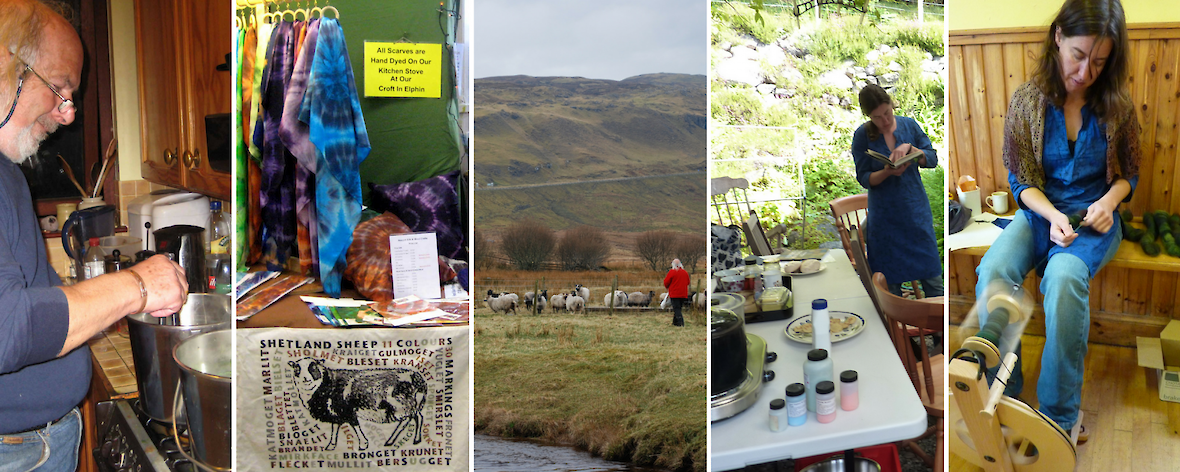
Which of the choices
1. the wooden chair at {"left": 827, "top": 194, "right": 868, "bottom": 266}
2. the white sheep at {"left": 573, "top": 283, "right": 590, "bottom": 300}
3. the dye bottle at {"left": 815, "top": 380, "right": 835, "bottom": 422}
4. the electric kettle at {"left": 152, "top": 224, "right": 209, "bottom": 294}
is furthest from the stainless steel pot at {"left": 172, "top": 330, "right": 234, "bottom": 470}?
the white sheep at {"left": 573, "top": 283, "right": 590, "bottom": 300}

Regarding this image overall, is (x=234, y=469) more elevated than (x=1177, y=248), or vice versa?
(x=1177, y=248)

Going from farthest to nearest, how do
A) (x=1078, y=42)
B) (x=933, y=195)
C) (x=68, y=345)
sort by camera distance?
(x=933, y=195), (x=1078, y=42), (x=68, y=345)

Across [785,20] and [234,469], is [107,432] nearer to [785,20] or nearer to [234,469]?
[234,469]

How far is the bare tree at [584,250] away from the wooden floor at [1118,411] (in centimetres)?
202

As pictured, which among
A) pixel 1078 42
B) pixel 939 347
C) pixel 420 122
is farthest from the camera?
pixel 420 122

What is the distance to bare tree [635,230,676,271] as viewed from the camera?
10.7 feet

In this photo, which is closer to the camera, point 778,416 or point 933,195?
point 778,416

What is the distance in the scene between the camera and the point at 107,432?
5.25 ft

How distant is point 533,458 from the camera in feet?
10.8

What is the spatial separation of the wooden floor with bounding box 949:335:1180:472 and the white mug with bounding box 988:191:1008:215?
29 centimetres

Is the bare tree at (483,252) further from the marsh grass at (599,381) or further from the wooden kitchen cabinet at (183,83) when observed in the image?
the wooden kitchen cabinet at (183,83)

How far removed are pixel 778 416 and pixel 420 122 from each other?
1209 millimetres

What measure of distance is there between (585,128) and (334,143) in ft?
5.81

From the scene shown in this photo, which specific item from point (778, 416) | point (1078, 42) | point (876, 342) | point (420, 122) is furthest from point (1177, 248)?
point (420, 122)
